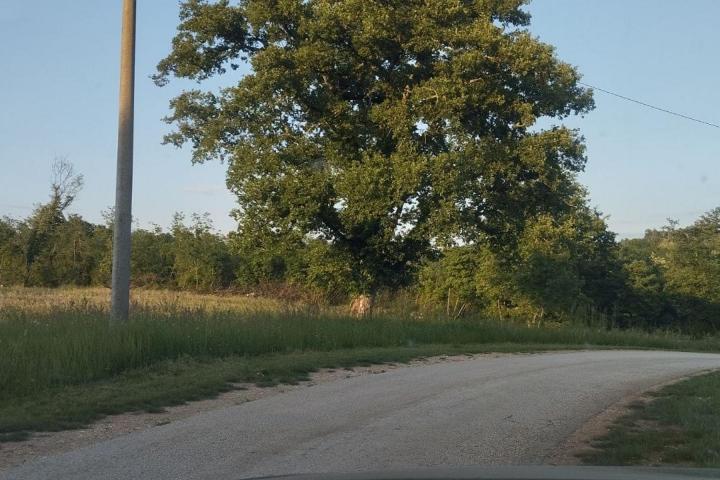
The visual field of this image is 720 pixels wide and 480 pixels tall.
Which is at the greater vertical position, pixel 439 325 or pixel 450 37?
pixel 450 37

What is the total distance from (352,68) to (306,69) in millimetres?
2081

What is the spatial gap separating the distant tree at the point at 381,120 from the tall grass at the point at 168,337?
375cm

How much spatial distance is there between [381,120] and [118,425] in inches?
667

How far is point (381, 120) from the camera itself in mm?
24484

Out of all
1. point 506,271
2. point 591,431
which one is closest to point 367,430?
point 591,431

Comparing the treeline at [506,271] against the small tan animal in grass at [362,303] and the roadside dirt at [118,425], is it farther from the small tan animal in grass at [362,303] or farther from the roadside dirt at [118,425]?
the roadside dirt at [118,425]

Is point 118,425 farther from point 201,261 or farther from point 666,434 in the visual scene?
point 201,261

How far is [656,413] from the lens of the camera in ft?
33.9

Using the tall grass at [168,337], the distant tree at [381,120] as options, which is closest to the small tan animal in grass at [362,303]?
the distant tree at [381,120]

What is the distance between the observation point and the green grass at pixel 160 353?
10.3m

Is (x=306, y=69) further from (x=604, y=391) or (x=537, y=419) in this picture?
(x=537, y=419)

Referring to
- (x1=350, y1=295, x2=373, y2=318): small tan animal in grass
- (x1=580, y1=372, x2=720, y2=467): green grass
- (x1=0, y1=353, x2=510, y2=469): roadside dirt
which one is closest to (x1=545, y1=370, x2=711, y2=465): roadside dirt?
(x1=580, y1=372, x2=720, y2=467): green grass

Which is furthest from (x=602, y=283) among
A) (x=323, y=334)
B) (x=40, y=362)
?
(x=40, y=362)

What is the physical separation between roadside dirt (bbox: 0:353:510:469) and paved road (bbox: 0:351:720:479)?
0.27m
